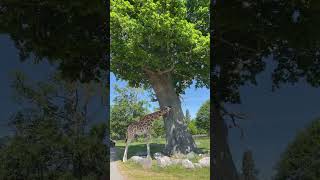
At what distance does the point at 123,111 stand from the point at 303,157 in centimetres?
462

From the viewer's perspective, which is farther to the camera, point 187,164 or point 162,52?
point 162,52

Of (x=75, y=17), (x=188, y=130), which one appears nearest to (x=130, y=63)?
(x=188, y=130)

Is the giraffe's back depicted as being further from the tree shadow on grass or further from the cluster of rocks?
the cluster of rocks

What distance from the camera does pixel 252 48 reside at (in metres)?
4.94

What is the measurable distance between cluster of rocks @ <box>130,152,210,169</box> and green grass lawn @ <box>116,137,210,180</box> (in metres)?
0.07

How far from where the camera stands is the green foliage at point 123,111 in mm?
8625

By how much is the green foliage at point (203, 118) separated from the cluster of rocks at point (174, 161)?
518mm

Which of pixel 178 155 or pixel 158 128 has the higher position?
pixel 158 128

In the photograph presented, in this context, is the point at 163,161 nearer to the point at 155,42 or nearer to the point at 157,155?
the point at 157,155

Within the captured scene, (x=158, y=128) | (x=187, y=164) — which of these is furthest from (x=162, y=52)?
(x=187, y=164)

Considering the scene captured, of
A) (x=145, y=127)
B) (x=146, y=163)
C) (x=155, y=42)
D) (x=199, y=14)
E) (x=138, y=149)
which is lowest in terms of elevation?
(x=146, y=163)

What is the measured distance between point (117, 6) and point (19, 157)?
4735 millimetres

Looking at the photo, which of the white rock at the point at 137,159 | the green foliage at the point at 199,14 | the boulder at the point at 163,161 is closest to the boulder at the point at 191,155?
the boulder at the point at 163,161

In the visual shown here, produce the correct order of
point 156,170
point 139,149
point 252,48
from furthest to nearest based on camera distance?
1. point 139,149
2. point 156,170
3. point 252,48
